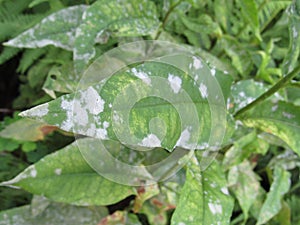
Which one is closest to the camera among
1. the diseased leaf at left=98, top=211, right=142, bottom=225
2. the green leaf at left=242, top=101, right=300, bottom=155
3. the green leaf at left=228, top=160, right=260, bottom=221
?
the green leaf at left=242, top=101, right=300, bottom=155

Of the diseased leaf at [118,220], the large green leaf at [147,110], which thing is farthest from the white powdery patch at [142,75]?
the diseased leaf at [118,220]

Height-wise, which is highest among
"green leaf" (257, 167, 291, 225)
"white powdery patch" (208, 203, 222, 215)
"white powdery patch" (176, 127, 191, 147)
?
"white powdery patch" (176, 127, 191, 147)

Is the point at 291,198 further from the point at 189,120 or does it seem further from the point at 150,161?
the point at 189,120

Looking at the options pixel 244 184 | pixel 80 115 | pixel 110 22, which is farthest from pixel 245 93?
pixel 80 115

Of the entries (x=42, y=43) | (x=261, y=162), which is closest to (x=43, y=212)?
(x=42, y=43)

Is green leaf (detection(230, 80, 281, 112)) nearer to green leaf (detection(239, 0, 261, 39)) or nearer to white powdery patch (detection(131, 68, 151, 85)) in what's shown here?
green leaf (detection(239, 0, 261, 39))

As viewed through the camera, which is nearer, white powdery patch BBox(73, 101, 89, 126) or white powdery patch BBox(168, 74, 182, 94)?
white powdery patch BBox(73, 101, 89, 126)

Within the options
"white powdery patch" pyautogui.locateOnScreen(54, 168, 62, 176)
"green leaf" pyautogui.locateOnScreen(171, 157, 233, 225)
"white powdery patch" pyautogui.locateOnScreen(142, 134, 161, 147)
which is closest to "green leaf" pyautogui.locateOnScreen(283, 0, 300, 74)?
"green leaf" pyautogui.locateOnScreen(171, 157, 233, 225)
